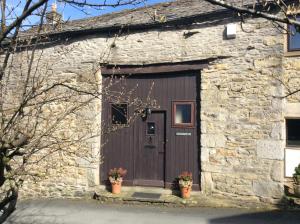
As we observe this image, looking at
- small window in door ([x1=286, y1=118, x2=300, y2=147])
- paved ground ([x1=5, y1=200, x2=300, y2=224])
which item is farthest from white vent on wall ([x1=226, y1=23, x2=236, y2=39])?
paved ground ([x1=5, y1=200, x2=300, y2=224])

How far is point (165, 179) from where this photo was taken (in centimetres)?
990

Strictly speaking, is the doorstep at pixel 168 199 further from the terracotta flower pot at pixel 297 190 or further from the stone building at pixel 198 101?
the terracotta flower pot at pixel 297 190

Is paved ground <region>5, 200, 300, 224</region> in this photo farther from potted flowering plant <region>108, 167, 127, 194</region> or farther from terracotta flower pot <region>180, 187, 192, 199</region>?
potted flowering plant <region>108, 167, 127, 194</region>

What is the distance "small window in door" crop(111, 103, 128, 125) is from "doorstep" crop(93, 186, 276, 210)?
6.03ft

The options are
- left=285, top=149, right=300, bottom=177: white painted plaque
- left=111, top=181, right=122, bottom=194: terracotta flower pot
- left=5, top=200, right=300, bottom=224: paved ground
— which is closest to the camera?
left=5, top=200, right=300, bottom=224: paved ground

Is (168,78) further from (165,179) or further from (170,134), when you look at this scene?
(165,179)

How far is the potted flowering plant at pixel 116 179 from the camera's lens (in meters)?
9.94

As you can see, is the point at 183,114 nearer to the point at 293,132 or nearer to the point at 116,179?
the point at 116,179

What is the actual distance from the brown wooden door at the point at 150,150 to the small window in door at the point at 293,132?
3.13m

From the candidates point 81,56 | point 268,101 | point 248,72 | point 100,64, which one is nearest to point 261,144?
point 268,101

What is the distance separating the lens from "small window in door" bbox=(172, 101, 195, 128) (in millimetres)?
9718

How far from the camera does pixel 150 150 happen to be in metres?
10.1

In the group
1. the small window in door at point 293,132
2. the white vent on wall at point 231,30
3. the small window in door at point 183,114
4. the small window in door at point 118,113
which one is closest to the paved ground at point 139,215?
the small window in door at point 293,132

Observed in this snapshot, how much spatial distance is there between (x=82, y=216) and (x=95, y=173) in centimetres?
192
